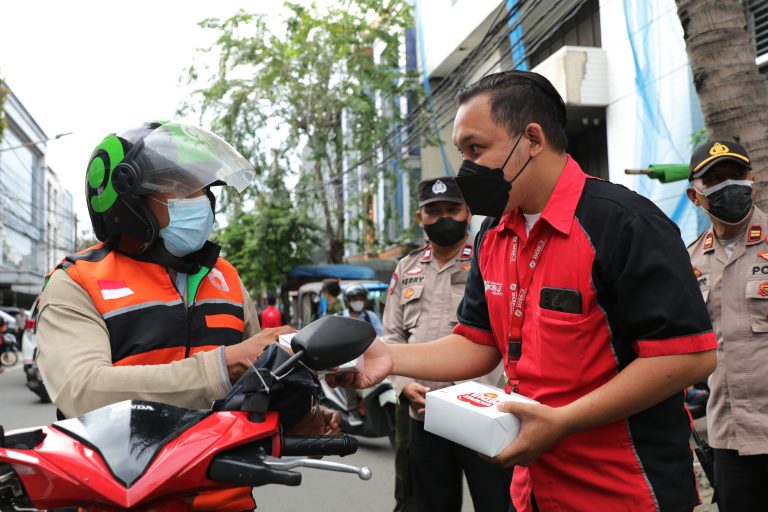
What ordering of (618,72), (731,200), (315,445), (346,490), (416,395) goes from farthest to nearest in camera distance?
(618,72) → (346,490) → (416,395) → (731,200) → (315,445)

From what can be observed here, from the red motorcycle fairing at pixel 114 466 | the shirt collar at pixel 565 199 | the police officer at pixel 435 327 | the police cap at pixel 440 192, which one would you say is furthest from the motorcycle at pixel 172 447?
the police cap at pixel 440 192

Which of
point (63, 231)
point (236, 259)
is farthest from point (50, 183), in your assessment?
point (236, 259)

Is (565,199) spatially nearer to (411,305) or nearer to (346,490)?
(411,305)

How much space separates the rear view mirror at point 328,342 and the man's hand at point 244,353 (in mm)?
231

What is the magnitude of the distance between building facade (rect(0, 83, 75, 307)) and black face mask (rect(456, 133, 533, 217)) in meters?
39.7

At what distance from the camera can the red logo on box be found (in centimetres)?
170

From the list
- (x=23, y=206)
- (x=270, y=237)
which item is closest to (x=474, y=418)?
(x=270, y=237)

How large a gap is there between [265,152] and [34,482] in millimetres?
16648

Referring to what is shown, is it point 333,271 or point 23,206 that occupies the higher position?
point 23,206

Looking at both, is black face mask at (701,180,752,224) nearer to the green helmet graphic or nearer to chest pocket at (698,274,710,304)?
chest pocket at (698,274,710,304)

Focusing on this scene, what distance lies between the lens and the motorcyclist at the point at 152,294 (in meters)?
1.66

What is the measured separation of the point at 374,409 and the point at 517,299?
16.7ft

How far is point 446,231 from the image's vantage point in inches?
153

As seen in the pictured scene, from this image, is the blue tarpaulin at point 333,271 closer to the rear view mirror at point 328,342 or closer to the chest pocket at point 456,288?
the chest pocket at point 456,288
